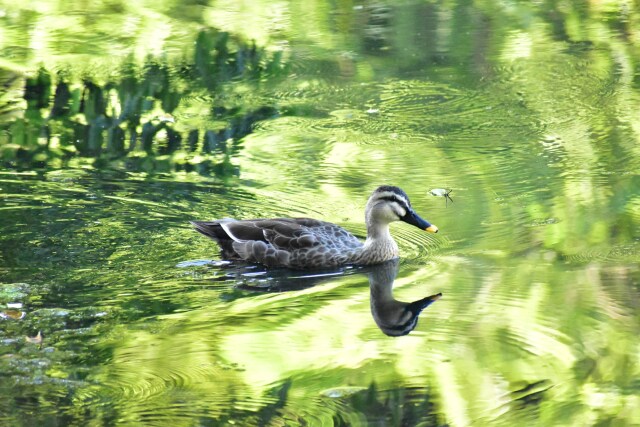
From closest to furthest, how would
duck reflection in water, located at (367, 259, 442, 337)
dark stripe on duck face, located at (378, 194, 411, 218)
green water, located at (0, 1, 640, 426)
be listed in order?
green water, located at (0, 1, 640, 426) < duck reflection in water, located at (367, 259, 442, 337) < dark stripe on duck face, located at (378, 194, 411, 218)

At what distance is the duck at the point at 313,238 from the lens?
9859mm

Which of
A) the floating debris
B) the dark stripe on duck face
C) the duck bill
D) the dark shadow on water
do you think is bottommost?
the dark shadow on water

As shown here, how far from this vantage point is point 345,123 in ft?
45.3

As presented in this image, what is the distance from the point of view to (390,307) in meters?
8.77

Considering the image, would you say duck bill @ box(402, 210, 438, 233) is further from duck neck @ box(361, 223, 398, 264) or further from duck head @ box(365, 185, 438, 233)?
duck neck @ box(361, 223, 398, 264)

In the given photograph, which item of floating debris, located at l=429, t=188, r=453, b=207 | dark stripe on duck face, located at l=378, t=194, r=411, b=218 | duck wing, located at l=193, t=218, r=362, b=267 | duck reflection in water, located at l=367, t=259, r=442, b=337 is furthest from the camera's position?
floating debris, located at l=429, t=188, r=453, b=207

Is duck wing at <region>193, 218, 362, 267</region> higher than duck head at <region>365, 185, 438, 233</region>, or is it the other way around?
duck head at <region>365, 185, 438, 233</region>

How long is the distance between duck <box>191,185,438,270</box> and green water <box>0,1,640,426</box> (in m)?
0.18

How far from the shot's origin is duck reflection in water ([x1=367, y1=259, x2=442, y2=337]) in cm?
838

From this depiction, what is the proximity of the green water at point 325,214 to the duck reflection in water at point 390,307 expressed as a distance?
0.04m

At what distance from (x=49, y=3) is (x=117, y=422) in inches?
579

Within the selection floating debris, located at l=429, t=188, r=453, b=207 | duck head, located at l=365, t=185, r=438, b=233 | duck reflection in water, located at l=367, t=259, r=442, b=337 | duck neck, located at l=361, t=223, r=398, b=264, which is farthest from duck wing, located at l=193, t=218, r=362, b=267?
floating debris, located at l=429, t=188, r=453, b=207

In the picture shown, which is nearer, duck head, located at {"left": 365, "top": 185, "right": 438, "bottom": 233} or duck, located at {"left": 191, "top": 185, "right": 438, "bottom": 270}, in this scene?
duck, located at {"left": 191, "top": 185, "right": 438, "bottom": 270}

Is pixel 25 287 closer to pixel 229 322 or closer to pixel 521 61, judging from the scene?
pixel 229 322
